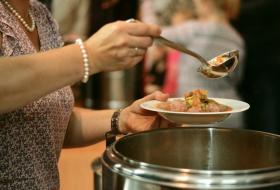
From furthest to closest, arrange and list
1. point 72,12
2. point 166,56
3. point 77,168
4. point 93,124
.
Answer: point 72,12 → point 166,56 → point 77,168 → point 93,124

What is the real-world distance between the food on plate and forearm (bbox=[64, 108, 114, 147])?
27cm

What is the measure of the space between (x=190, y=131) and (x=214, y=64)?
25 centimetres

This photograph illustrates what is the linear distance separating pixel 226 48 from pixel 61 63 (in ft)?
5.03

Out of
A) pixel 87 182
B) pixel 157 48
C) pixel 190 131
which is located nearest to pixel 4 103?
pixel 190 131

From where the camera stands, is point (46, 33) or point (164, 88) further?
point (164, 88)

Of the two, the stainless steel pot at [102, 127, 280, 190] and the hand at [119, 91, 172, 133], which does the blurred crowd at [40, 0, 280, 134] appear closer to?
the hand at [119, 91, 172, 133]

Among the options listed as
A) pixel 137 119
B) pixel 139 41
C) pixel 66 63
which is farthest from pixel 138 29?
pixel 137 119

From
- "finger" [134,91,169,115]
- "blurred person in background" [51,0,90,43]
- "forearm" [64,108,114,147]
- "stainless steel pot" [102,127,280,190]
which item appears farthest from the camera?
"blurred person in background" [51,0,90,43]

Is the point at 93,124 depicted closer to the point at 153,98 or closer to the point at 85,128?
the point at 85,128

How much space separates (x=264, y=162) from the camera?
3.15ft

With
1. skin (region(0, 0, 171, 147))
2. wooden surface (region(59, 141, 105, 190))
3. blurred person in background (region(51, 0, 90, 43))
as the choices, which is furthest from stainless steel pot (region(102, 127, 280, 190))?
blurred person in background (region(51, 0, 90, 43))

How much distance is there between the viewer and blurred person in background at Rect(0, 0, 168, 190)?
2.84ft

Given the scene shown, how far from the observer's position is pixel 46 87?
2.85 ft

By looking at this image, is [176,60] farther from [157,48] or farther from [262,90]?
[262,90]
